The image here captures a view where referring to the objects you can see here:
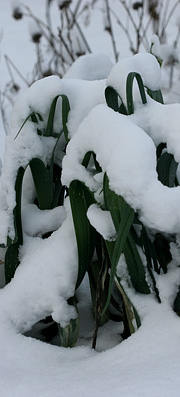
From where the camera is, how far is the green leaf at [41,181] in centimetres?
99

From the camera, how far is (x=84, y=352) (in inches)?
37.3

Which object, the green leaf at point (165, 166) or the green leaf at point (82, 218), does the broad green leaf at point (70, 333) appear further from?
the green leaf at point (165, 166)

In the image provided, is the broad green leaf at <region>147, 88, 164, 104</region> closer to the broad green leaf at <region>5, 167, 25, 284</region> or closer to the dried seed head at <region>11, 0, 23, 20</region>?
the broad green leaf at <region>5, 167, 25, 284</region>

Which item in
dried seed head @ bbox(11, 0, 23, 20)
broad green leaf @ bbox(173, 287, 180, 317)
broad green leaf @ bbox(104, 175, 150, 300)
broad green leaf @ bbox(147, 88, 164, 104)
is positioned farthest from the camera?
dried seed head @ bbox(11, 0, 23, 20)

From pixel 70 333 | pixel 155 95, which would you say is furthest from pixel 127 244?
pixel 155 95

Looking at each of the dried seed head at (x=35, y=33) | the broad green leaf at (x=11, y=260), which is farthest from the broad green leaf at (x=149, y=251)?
the dried seed head at (x=35, y=33)

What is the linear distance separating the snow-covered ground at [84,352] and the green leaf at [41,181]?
3 centimetres

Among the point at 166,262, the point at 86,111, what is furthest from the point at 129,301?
the point at 86,111

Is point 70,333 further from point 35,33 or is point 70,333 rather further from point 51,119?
point 35,33

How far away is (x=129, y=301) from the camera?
914 millimetres

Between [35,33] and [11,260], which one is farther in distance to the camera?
[35,33]

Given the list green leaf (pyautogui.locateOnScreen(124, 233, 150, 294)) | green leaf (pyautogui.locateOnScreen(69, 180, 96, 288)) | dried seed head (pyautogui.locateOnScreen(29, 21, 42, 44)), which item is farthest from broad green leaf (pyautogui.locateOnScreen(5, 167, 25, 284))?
dried seed head (pyautogui.locateOnScreen(29, 21, 42, 44))

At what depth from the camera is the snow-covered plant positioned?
31.5 inches

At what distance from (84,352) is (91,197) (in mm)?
272
